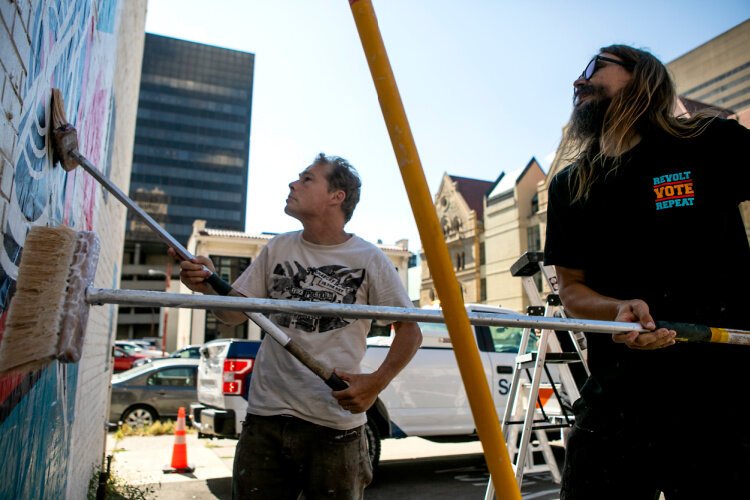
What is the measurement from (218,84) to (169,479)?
10240 cm

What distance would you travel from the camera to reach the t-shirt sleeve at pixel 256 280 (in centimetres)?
245

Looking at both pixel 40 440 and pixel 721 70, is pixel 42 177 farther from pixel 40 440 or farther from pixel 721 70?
pixel 721 70

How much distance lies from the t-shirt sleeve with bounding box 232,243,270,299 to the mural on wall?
73 centimetres

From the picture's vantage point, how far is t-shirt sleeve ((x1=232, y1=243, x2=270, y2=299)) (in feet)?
8.05

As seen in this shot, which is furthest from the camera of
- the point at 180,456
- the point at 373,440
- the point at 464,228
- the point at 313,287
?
the point at 464,228

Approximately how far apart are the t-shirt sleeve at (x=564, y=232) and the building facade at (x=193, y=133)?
316ft

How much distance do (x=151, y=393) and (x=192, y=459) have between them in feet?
11.3

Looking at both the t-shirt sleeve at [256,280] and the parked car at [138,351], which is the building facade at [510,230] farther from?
the t-shirt sleeve at [256,280]

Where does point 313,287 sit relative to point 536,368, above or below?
above

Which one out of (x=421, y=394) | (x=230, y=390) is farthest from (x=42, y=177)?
(x=421, y=394)

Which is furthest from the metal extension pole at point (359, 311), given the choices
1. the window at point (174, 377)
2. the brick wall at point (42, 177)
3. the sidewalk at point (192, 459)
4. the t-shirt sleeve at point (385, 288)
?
the window at point (174, 377)

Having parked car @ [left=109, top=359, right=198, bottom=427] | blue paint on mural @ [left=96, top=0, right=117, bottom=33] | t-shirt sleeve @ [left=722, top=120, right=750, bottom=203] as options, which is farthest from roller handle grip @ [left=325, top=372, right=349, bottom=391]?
parked car @ [left=109, top=359, right=198, bottom=427]

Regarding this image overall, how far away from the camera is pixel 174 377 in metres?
10.8

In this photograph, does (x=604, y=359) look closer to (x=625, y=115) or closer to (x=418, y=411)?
(x=625, y=115)
